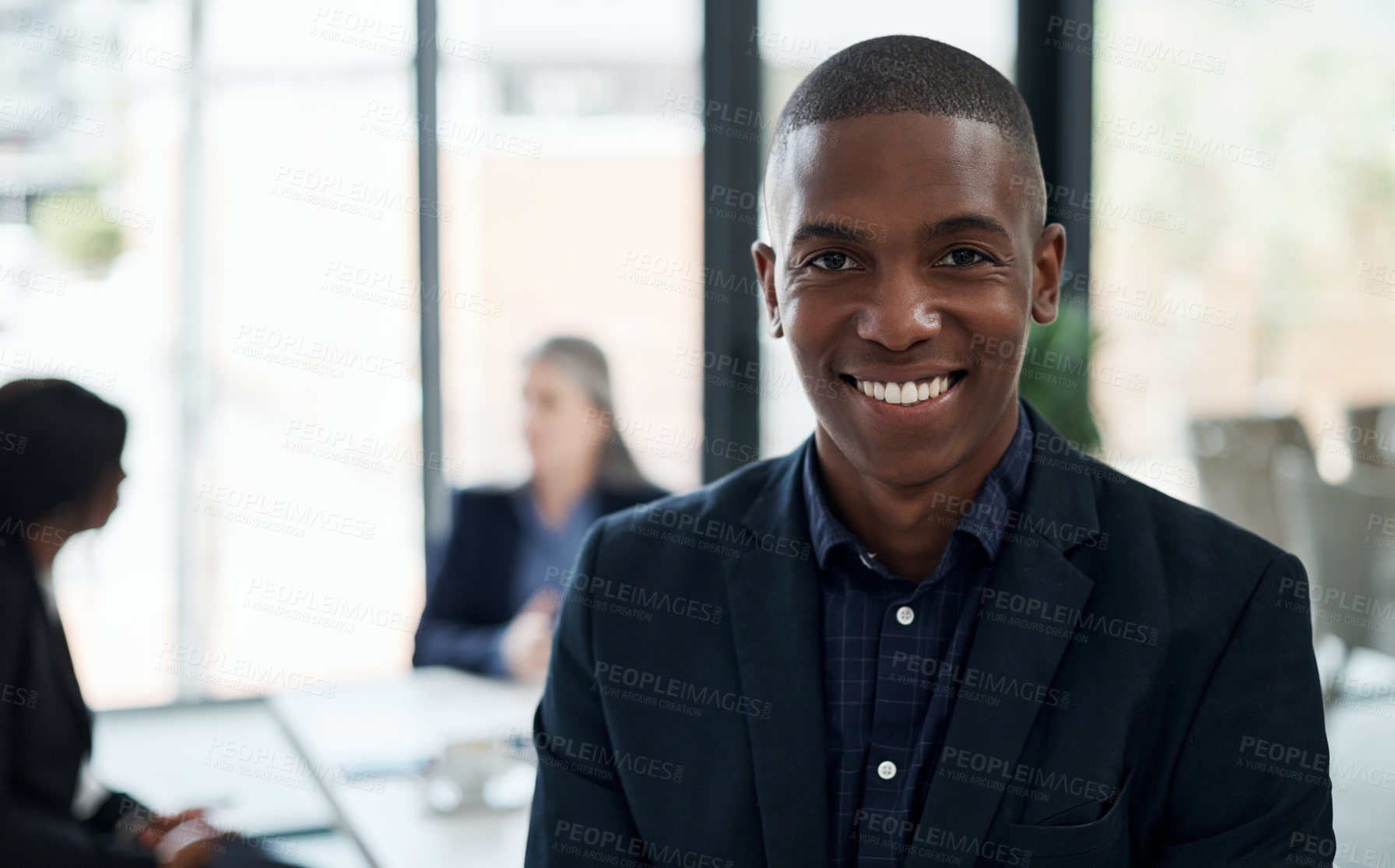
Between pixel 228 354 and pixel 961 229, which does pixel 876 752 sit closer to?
pixel 961 229

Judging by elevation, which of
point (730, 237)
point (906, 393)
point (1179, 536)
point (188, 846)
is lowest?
point (188, 846)

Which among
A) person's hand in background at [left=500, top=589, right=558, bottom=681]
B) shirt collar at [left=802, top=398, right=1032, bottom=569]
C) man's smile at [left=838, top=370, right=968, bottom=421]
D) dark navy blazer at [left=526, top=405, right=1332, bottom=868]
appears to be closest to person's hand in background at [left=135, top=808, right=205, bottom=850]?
person's hand in background at [left=500, top=589, right=558, bottom=681]

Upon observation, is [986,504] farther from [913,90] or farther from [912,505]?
[913,90]

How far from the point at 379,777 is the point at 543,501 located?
1.27 meters

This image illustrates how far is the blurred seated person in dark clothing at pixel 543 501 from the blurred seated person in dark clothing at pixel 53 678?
107 cm

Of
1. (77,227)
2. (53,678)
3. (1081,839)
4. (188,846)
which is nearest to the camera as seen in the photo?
(1081,839)

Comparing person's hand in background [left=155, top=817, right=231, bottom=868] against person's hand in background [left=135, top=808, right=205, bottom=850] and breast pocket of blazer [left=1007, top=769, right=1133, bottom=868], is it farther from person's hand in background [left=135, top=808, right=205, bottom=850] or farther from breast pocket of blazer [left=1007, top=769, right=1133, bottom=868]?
breast pocket of blazer [left=1007, top=769, right=1133, bottom=868]

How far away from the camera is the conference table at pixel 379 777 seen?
1867mm

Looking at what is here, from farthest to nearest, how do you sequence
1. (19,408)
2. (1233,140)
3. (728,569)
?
(1233,140)
(19,408)
(728,569)

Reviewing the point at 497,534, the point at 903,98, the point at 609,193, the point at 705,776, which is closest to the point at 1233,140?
the point at 609,193

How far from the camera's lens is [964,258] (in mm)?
1236

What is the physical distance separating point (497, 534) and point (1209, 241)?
8.45 ft

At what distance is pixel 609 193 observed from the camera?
4547mm

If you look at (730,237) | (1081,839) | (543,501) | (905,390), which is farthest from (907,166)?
(730,237)
